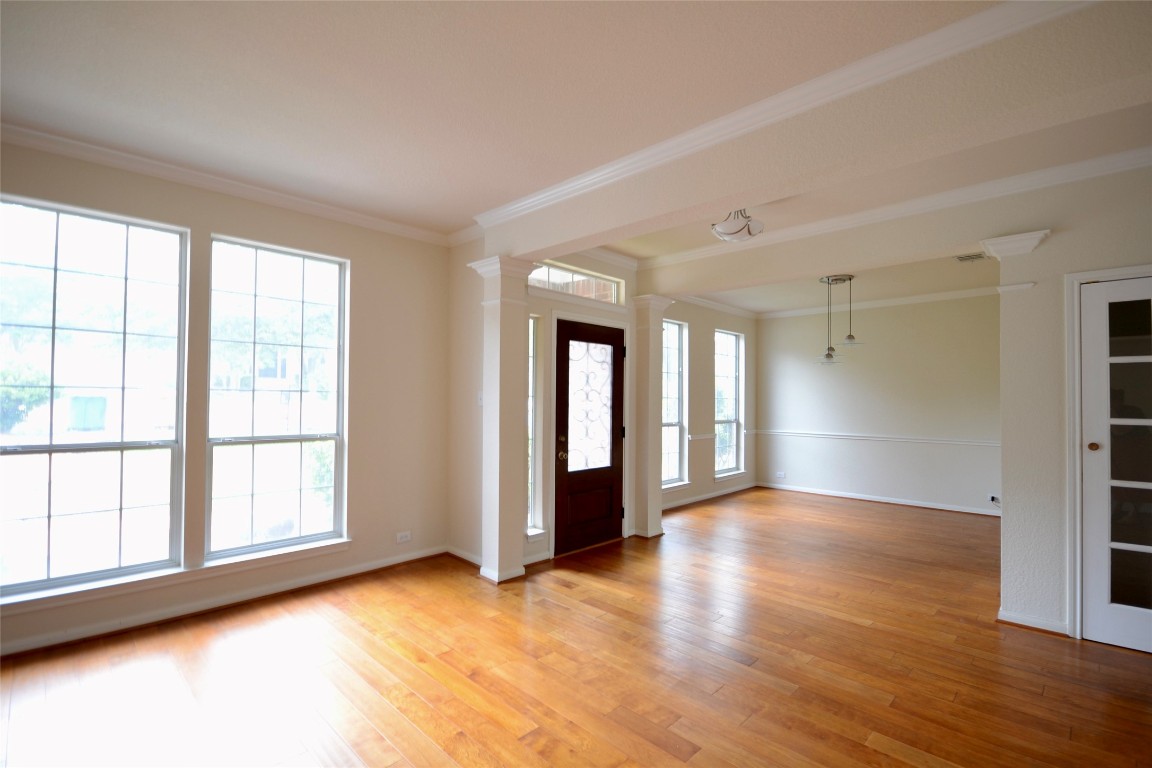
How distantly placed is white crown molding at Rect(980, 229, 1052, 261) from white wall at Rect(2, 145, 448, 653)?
4.03m

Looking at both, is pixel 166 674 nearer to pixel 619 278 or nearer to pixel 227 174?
pixel 227 174

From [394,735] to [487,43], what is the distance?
9.37 feet

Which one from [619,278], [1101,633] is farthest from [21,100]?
[1101,633]

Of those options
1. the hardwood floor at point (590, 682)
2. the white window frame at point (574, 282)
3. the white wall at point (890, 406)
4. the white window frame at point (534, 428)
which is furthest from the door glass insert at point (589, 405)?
the white wall at point (890, 406)

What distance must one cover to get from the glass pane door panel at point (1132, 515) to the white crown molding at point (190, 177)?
16.3ft

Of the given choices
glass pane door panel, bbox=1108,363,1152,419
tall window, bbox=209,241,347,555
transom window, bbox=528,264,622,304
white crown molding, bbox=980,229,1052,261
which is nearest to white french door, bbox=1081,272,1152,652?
glass pane door panel, bbox=1108,363,1152,419

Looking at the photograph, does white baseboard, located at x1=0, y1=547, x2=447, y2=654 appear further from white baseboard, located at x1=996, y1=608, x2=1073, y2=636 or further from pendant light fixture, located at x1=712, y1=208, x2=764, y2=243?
white baseboard, located at x1=996, y1=608, x2=1073, y2=636

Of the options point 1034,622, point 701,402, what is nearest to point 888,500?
point 701,402

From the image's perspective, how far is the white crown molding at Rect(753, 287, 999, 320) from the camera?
661cm

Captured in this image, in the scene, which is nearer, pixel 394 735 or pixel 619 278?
pixel 394 735

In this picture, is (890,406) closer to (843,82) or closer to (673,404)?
(673,404)

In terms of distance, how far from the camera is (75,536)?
123 inches

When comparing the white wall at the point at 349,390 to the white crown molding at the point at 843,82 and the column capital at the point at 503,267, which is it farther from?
the white crown molding at the point at 843,82

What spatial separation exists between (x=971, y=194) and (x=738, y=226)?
144 cm
